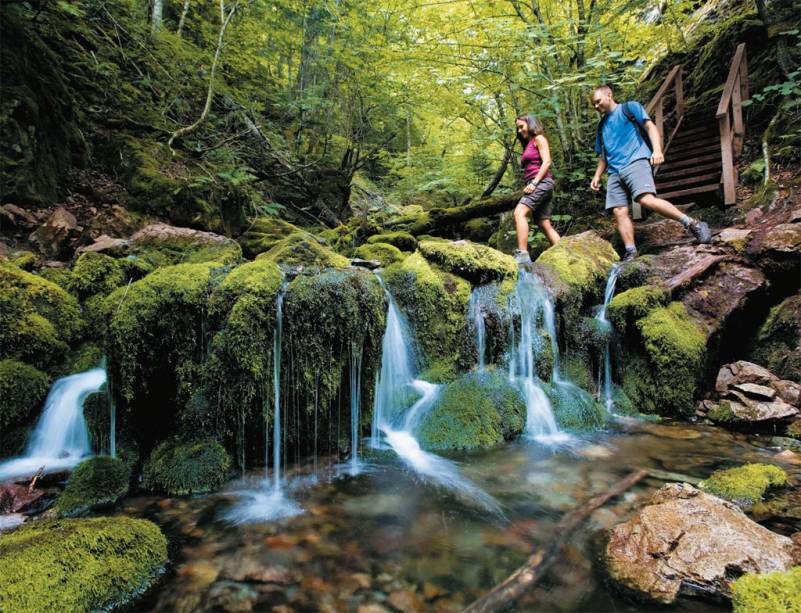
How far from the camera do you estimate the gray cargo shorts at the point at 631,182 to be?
21.0ft

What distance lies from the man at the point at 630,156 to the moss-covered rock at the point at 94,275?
7482 millimetres

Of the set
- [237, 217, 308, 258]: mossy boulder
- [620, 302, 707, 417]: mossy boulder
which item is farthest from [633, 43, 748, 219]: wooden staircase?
[237, 217, 308, 258]: mossy boulder

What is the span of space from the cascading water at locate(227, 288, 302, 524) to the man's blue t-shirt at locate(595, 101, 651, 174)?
585cm

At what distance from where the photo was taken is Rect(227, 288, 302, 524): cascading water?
3219 millimetres

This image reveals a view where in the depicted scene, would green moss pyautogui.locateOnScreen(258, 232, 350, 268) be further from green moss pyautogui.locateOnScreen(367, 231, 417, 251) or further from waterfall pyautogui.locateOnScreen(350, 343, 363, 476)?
green moss pyautogui.locateOnScreen(367, 231, 417, 251)

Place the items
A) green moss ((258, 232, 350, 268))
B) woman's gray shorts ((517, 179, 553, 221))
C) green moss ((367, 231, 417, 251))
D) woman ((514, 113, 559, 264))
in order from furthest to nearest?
green moss ((367, 231, 417, 251)) < woman's gray shorts ((517, 179, 553, 221)) < woman ((514, 113, 559, 264)) < green moss ((258, 232, 350, 268))

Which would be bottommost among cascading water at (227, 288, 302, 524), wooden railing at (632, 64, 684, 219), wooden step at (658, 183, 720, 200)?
cascading water at (227, 288, 302, 524)

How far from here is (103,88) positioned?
836 cm

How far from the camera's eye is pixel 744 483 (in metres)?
3.23

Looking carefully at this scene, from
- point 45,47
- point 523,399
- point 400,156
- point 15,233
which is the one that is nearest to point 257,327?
point 523,399

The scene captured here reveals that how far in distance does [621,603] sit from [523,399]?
3185mm

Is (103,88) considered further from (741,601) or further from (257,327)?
(741,601)

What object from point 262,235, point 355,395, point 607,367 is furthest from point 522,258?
point 262,235

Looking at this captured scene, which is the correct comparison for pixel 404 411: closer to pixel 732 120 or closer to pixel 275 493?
pixel 275 493
